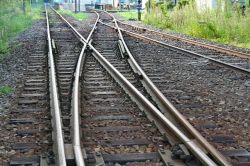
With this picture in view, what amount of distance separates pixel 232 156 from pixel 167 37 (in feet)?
41.6

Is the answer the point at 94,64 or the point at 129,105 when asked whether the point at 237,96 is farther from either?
the point at 94,64

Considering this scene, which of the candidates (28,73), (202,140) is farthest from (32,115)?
(28,73)

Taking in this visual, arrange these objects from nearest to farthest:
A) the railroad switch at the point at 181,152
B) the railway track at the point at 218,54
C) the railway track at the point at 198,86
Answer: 1. the railroad switch at the point at 181,152
2. the railway track at the point at 198,86
3. the railway track at the point at 218,54

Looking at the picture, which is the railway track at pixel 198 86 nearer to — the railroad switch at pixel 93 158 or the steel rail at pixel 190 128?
the steel rail at pixel 190 128

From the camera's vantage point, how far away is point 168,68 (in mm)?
9625

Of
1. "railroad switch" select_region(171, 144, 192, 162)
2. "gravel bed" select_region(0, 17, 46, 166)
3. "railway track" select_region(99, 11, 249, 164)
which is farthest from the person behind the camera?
"railway track" select_region(99, 11, 249, 164)

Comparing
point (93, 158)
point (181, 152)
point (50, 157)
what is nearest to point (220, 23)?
point (181, 152)

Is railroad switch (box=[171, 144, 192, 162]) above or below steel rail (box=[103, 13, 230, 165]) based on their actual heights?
below

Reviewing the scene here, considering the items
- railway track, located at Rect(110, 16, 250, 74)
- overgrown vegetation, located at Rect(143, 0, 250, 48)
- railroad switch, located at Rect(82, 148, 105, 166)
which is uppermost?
overgrown vegetation, located at Rect(143, 0, 250, 48)

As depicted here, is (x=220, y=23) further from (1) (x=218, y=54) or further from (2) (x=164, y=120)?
(2) (x=164, y=120)

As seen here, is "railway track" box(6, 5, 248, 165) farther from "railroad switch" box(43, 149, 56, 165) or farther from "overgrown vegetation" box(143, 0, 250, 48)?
"overgrown vegetation" box(143, 0, 250, 48)

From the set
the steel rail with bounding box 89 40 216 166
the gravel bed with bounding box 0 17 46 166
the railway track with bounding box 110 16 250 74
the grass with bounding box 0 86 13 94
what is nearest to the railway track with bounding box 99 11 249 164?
the railway track with bounding box 110 16 250 74

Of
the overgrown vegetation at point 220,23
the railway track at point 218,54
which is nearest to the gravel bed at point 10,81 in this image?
the railway track at point 218,54

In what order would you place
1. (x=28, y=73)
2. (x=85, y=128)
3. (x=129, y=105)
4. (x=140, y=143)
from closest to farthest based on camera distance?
(x=140, y=143), (x=85, y=128), (x=129, y=105), (x=28, y=73)
